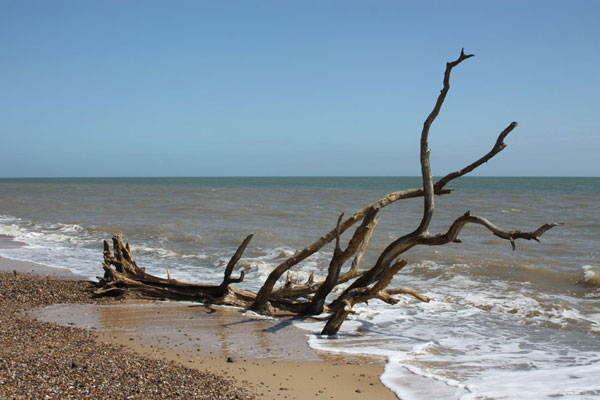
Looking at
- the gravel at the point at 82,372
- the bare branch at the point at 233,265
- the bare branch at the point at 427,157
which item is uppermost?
the bare branch at the point at 427,157

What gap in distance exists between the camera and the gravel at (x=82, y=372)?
13.2 ft

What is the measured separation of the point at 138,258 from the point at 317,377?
8824 mm

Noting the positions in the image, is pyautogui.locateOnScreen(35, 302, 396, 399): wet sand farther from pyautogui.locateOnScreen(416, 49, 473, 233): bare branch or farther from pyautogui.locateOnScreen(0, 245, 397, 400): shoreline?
pyautogui.locateOnScreen(416, 49, 473, 233): bare branch

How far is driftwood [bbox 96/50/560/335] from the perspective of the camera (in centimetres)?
641

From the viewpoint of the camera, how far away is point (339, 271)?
23.6 feet

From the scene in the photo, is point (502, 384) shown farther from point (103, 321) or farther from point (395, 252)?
point (103, 321)

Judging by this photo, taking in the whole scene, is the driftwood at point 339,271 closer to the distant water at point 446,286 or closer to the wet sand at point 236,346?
the wet sand at point 236,346

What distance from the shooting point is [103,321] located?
6859mm

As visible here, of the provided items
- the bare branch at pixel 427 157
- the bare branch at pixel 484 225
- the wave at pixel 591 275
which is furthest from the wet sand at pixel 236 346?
the wave at pixel 591 275

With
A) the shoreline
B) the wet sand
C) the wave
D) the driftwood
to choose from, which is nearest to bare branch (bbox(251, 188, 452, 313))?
the driftwood

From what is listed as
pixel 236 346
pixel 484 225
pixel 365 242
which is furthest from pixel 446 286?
pixel 236 346

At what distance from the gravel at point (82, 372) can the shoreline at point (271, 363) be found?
249mm

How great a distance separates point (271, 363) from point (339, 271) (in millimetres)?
2071

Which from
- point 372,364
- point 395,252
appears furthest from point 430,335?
point 372,364
